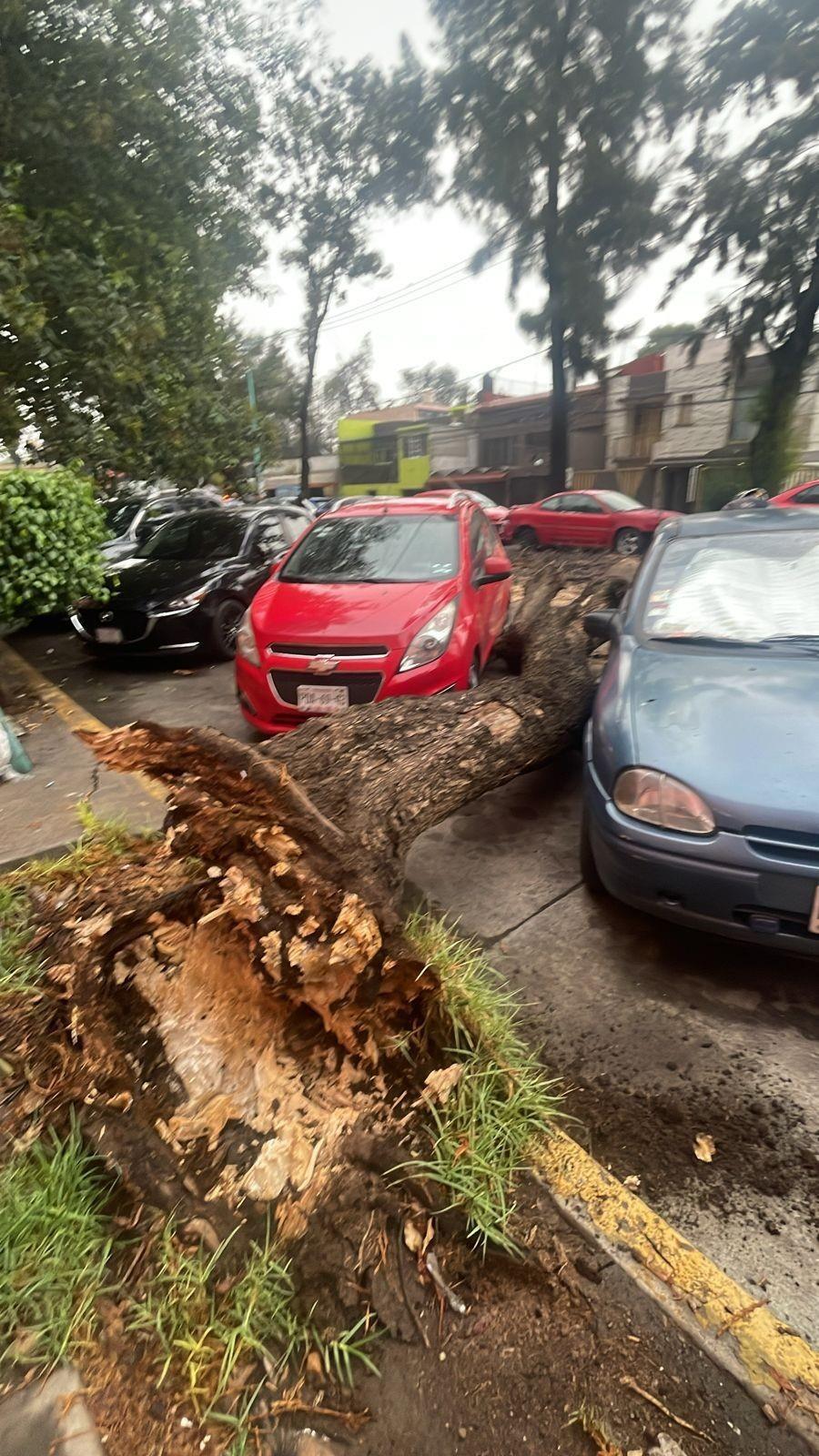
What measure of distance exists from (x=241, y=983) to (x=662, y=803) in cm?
150

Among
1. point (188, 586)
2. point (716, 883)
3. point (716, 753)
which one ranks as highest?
point (716, 753)

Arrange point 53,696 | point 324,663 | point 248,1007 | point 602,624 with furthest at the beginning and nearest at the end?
1. point 53,696
2. point 324,663
3. point 602,624
4. point 248,1007

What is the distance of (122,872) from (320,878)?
73cm

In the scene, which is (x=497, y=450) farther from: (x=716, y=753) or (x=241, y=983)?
(x=241, y=983)

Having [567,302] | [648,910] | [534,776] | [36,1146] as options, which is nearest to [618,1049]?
[648,910]

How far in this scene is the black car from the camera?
6.87 m

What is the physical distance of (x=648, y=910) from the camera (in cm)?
261

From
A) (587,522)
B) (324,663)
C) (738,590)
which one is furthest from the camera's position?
(587,522)

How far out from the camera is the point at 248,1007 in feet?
7.25

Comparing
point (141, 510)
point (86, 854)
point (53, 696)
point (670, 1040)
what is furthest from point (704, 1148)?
point (141, 510)

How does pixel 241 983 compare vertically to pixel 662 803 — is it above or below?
below

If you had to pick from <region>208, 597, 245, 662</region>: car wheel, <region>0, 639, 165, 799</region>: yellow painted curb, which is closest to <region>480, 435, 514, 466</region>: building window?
<region>208, 597, 245, 662</region>: car wheel

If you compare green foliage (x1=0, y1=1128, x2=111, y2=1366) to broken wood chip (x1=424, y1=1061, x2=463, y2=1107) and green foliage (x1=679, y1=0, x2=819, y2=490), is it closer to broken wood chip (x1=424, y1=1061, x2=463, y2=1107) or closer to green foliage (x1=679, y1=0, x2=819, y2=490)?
broken wood chip (x1=424, y1=1061, x2=463, y2=1107)

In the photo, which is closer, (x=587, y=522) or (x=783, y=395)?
(x=587, y=522)
